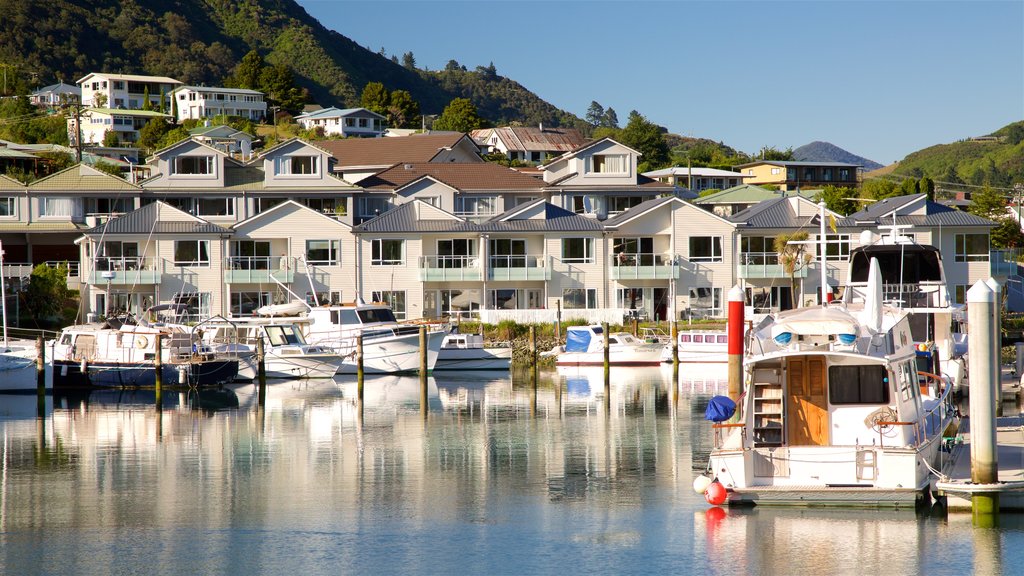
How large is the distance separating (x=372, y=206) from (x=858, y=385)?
53942mm

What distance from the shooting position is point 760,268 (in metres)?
66.2

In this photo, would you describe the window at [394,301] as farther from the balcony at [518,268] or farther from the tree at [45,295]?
the tree at [45,295]

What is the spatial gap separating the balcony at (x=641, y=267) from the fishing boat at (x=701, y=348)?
9.09 meters

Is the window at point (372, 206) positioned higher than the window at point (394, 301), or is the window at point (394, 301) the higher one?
the window at point (372, 206)

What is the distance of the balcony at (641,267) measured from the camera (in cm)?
6569

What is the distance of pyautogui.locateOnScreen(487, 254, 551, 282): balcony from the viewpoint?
65.3 m

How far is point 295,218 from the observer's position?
6531cm

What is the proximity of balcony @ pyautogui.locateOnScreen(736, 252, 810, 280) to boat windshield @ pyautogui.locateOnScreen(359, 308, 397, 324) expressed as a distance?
68.9ft

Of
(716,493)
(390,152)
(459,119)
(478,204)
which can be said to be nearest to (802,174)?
(459,119)

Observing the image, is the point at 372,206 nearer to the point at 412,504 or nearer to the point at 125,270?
the point at 125,270

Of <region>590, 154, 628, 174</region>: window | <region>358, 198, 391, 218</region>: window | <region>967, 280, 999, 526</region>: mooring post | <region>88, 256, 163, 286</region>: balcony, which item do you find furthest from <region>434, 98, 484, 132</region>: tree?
<region>967, 280, 999, 526</region>: mooring post

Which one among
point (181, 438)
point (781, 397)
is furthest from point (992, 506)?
point (181, 438)

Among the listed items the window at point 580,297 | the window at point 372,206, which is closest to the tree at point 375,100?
the window at point 372,206

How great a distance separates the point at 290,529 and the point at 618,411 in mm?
18881
